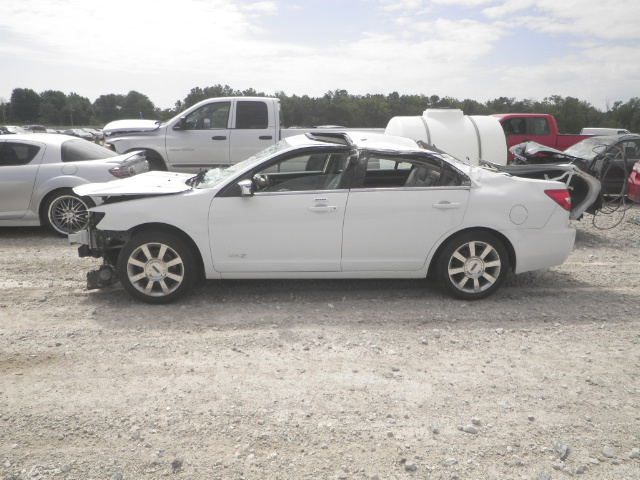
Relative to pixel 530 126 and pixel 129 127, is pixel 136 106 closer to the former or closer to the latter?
pixel 129 127

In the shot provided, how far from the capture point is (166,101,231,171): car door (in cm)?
1238

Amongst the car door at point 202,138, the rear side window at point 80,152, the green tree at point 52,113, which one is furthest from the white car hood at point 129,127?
the green tree at point 52,113

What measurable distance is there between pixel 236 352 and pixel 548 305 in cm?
311

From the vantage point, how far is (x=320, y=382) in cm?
411

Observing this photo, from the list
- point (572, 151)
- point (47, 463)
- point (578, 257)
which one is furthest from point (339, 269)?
point (572, 151)

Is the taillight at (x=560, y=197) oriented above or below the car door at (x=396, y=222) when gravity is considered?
above

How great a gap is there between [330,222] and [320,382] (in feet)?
6.09

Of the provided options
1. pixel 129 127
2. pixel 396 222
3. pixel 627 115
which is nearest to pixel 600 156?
pixel 396 222

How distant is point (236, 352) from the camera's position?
4.58 metres

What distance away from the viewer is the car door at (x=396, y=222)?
5.61 m

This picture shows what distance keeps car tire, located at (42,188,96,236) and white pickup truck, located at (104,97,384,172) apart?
→ 13.3ft

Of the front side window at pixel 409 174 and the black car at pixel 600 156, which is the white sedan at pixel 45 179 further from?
the black car at pixel 600 156

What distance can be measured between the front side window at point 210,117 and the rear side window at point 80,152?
3481mm

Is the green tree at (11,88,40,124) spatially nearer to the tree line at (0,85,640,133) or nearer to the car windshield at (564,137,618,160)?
the tree line at (0,85,640,133)
